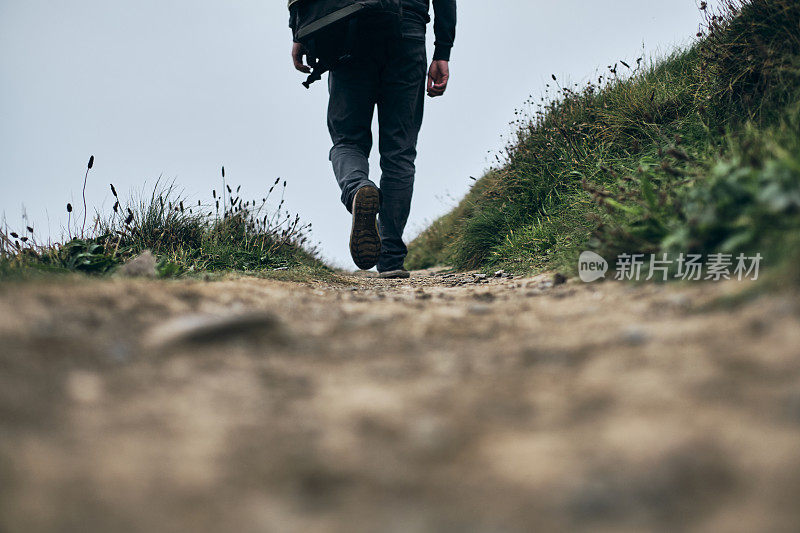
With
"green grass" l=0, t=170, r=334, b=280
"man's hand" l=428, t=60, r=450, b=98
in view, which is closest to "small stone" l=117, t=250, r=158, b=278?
"green grass" l=0, t=170, r=334, b=280

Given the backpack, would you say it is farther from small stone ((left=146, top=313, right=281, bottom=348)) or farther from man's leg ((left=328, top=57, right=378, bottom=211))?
small stone ((left=146, top=313, right=281, bottom=348))

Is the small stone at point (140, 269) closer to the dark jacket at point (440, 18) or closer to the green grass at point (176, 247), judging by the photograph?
the green grass at point (176, 247)

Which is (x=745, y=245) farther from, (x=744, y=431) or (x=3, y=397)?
(x=3, y=397)

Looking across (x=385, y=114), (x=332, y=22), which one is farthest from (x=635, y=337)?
(x=385, y=114)

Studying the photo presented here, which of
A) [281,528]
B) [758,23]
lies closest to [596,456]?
[281,528]

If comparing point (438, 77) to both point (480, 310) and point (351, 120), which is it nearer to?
point (351, 120)

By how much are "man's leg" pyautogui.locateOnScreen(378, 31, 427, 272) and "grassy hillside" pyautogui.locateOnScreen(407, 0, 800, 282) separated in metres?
0.93

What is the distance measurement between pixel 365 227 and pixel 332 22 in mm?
1312

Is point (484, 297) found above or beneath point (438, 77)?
beneath

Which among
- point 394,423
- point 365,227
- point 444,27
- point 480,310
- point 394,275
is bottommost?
point 394,423

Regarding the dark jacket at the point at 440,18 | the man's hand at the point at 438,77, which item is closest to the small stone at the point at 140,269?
the dark jacket at the point at 440,18

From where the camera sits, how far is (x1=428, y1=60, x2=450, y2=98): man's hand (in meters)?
4.15

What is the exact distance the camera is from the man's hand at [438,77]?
415cm

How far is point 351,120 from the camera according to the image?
3.82 m
